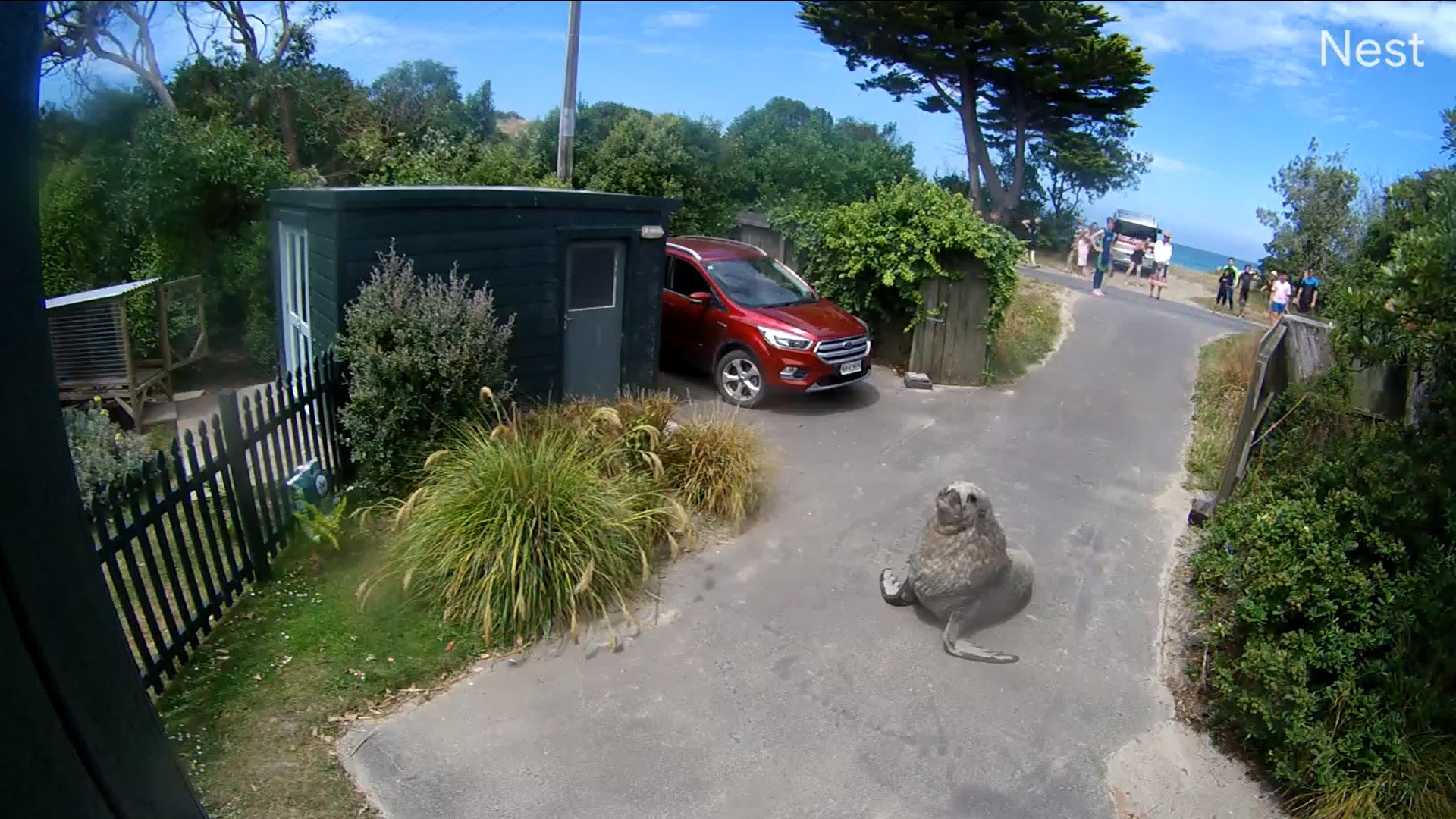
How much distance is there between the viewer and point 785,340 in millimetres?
9711

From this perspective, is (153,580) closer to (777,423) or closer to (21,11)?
(21,11)

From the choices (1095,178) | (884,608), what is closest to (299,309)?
(884,608)

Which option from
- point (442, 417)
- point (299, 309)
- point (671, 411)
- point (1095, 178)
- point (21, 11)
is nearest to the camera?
point (21, 11)

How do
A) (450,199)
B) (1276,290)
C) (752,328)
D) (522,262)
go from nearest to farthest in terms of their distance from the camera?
(450,199) < (522,262) < (752,328) < (1276,290)

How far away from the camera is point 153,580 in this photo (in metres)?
4.39

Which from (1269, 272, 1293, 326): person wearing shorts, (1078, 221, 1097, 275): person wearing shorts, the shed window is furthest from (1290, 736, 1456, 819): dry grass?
(1078, 221, 1097, 275): person wearing shorts

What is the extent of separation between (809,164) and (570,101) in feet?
17.0

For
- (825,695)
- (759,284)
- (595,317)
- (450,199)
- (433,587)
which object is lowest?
(825,695)

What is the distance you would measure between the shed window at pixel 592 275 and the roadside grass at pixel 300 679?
3414mm

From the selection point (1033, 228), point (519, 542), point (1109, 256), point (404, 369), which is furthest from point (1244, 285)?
point (519, 542)

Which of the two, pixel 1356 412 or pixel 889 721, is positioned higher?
pixel 1356 412

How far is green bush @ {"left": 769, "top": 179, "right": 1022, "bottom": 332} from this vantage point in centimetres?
1126

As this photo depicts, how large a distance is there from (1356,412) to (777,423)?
516 centimetres

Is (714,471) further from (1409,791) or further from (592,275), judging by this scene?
(1409,791)
